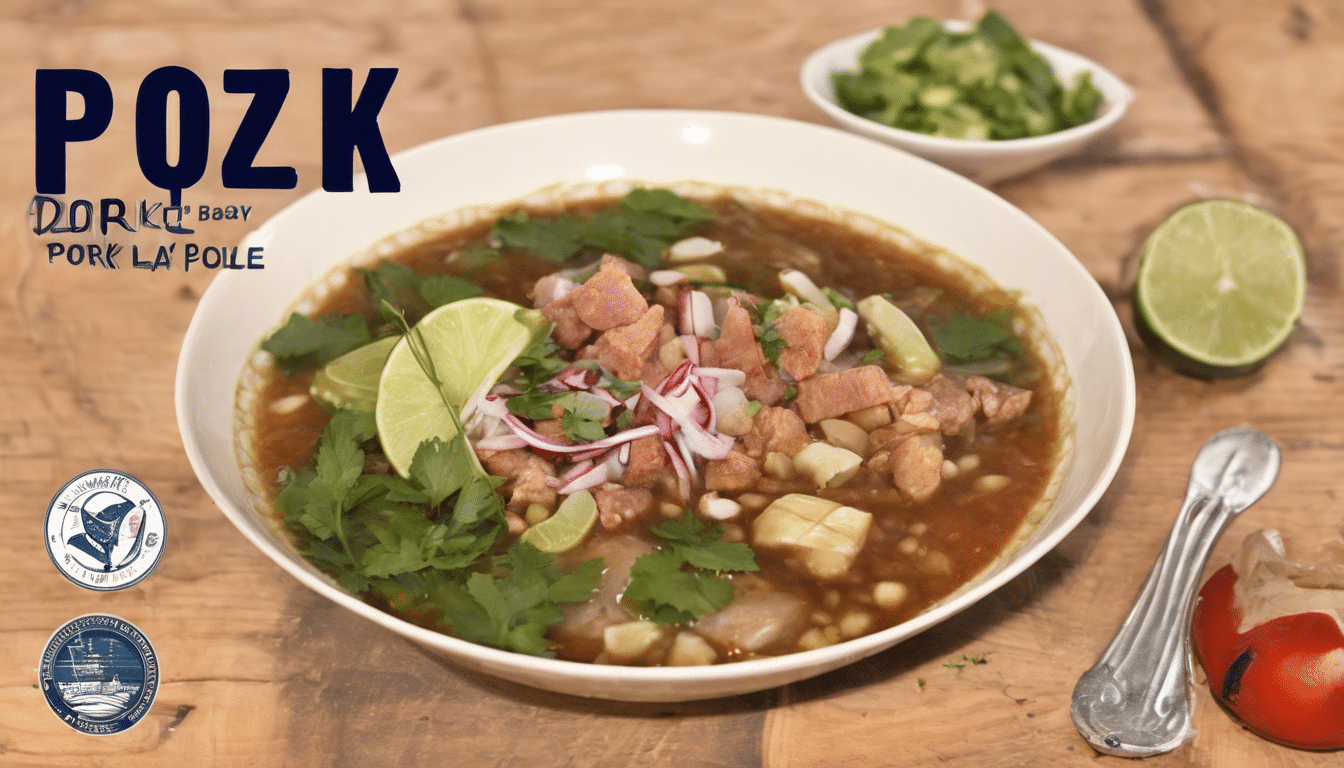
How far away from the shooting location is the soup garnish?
2783mm

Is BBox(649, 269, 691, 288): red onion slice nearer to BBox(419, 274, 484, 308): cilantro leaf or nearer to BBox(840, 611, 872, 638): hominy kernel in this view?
BBox(419, 274, 484, 308): cilantro leaf

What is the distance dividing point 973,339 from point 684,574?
164 cm

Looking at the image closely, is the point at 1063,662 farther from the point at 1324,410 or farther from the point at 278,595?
the point at 278,595

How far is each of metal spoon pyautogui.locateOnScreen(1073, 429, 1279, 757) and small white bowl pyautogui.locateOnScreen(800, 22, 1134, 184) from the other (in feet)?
5.88

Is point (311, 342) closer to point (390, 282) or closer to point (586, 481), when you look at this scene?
point (390, 282)

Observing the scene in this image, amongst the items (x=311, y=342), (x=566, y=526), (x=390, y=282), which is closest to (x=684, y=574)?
(x=566, y=526)

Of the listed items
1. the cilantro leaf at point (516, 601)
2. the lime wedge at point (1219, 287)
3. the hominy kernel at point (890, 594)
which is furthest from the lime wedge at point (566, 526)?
the lime wedge at point (1219, 287)

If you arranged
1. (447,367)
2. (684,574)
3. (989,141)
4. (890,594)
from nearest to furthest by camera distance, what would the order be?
(684,574)
(890,594)
(447,367)
(989,141)

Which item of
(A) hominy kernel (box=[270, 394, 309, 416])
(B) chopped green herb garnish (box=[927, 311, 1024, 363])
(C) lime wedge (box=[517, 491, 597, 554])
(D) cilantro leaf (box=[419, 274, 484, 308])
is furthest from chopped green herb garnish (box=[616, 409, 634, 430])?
(B) chopped green herb garnish (box=[927, 311, 1024, 363])

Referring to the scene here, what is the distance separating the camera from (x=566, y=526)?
3000mm

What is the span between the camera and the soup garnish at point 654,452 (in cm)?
278

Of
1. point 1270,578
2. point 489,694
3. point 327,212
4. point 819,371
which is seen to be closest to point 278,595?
point 489,694

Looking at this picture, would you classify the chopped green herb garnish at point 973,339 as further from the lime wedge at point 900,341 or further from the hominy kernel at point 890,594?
the hominy kernel at point 890,594

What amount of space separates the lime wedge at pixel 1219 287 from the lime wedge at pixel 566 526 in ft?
8.33
